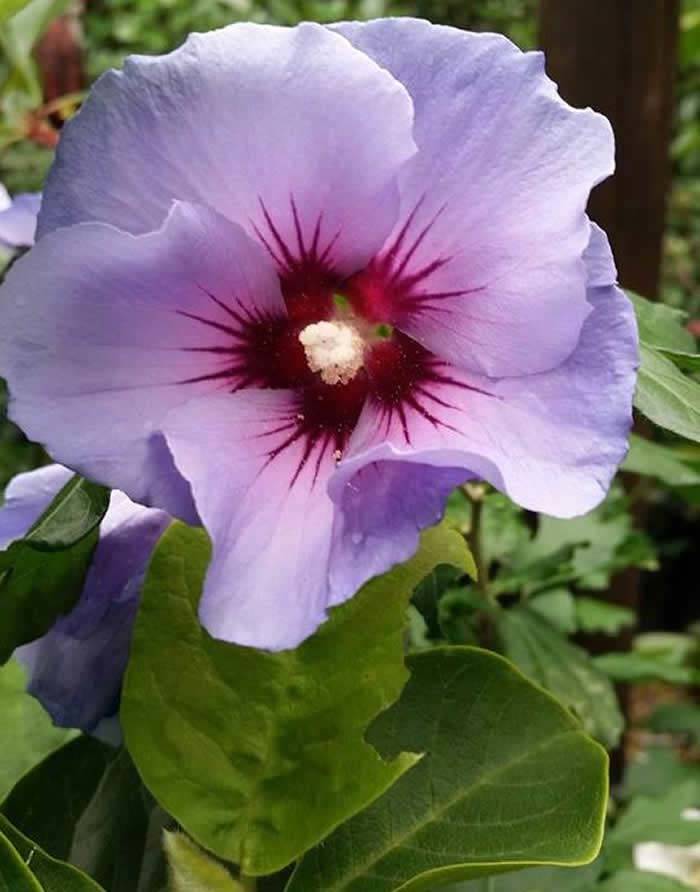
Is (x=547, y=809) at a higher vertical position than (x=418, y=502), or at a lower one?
lower

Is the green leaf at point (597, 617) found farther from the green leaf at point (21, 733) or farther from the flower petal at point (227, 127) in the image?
the flower petal at point (227, 127)

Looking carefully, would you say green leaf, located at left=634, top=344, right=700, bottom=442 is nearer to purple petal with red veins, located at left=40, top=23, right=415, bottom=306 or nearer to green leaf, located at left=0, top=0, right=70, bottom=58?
purple petal with red veins, located at left=40, top=23, right=415, bottom=306

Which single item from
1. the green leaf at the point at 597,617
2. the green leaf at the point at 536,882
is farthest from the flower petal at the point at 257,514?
the green leaf at the point at 597,617

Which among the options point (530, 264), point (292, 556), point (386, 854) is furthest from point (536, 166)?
point (386, 854)

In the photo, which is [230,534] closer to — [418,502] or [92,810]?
[418,502]

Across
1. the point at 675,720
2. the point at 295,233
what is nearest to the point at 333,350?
the point at 295,233

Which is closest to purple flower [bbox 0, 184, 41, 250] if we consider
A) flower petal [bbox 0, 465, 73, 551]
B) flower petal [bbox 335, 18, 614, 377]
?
flower petal [bbox 0, 465, 73, 551]

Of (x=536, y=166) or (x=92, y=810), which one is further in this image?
(x=92, y=810)
